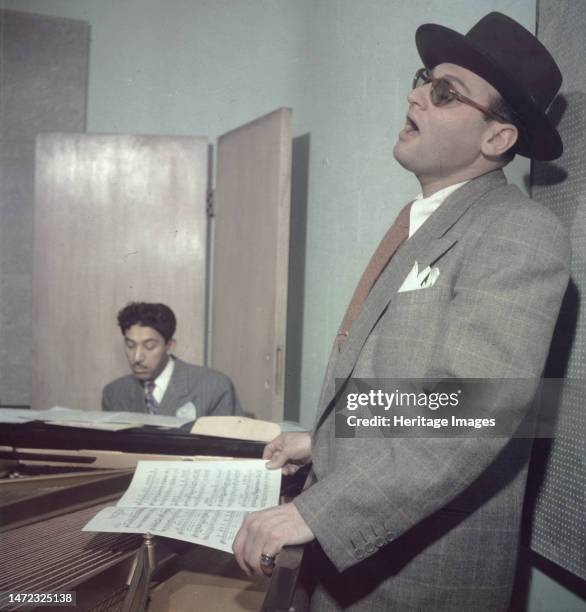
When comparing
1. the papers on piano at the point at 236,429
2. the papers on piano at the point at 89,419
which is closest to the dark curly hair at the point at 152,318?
the papers on piano at the point at 89,419

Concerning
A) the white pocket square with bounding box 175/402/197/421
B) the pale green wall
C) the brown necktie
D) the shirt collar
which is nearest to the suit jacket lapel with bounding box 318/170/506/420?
the brown necktie

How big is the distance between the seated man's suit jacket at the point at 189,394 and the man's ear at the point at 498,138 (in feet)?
6.02

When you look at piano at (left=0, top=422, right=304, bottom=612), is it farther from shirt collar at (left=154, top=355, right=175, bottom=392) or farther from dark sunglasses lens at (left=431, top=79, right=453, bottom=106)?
shirt collar at (left=154, top=355, right=175, bottom=392)

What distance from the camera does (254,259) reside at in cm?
300

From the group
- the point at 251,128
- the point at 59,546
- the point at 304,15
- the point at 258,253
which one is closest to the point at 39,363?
the point at 258,253

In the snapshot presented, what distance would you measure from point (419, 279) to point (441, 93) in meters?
0.38

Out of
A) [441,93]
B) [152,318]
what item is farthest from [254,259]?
[441,93]

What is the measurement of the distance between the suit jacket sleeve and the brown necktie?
1.08ft

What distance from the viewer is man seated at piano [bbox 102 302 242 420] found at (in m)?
2.67

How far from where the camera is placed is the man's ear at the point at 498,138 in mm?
1133

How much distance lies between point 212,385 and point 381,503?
1951 mm

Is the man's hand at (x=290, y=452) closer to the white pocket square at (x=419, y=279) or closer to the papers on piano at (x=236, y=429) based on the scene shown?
the papers on piano at (x=236, y=429)

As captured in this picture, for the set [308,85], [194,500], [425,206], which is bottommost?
[194,500]

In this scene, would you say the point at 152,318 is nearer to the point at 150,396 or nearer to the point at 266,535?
the point at 150,396
